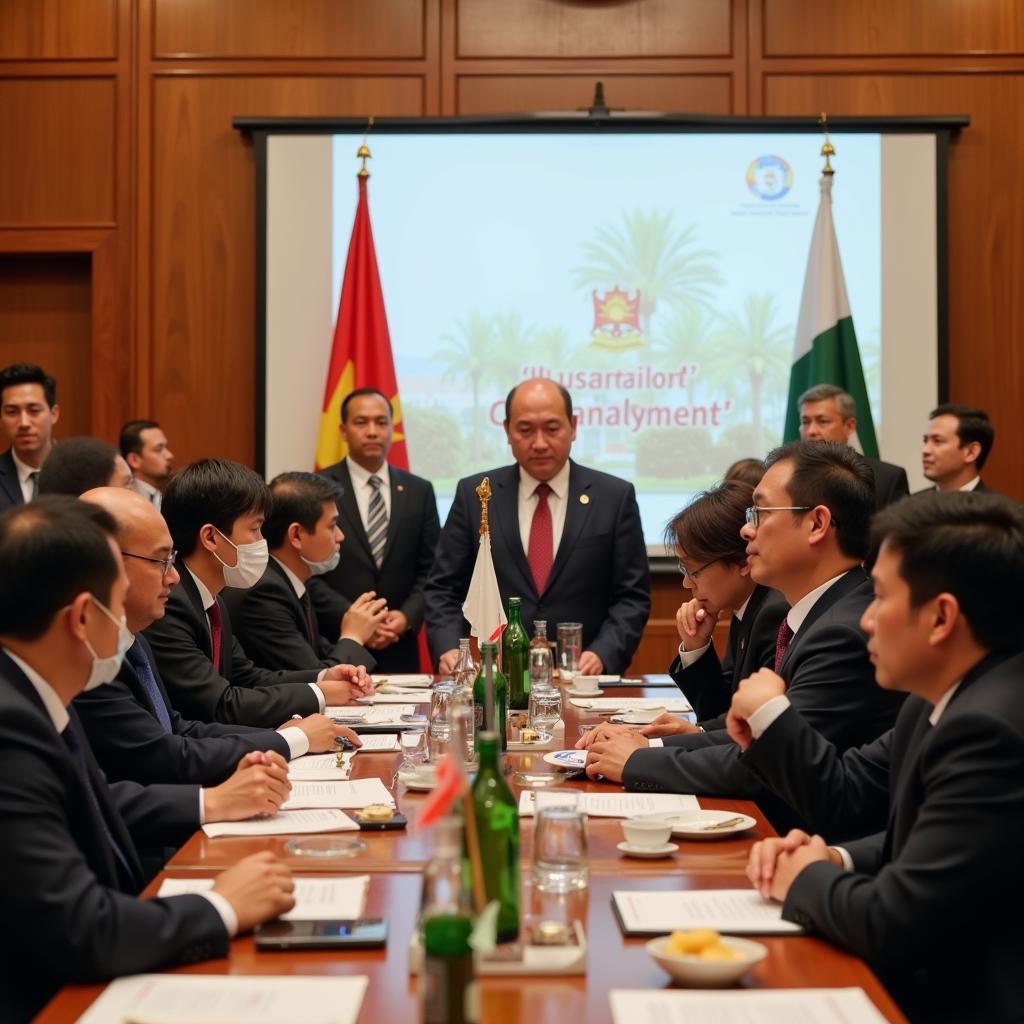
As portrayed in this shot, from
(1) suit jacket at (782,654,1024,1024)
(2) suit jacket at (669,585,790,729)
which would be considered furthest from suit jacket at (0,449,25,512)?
(1) suit jacket at (782,654,1024,1024)

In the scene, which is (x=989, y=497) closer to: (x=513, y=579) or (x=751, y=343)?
(x=513, y=579)

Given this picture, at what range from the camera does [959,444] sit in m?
6.28

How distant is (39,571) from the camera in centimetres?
191

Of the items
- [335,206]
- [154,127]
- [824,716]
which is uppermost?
[154,127]

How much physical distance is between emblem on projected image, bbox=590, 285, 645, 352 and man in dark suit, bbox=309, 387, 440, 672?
1.32 m

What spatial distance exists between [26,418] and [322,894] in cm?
478

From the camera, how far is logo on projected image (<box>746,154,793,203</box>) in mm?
6727

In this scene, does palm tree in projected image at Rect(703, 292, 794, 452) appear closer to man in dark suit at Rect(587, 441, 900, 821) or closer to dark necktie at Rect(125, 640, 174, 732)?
man in dark suit at Rect(587, 441, 900, 821)

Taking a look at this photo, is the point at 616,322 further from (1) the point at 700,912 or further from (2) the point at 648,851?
(1) the point at 700,912

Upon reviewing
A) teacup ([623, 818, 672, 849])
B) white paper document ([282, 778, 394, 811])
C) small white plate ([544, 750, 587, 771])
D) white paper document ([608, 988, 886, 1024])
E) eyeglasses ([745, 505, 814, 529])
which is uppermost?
eyeglasses ([745, 505, 814, 529])

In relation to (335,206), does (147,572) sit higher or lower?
lower

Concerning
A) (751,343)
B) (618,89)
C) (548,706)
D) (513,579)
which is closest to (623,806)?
(548,706)

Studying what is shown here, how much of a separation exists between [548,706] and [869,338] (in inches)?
156

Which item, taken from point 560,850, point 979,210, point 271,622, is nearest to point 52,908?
point 560,850
